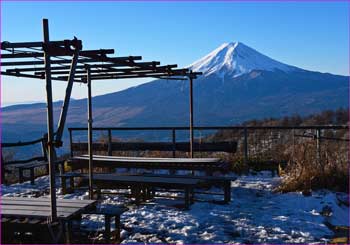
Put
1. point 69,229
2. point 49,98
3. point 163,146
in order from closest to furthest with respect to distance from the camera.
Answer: point 49,98 → point 69,229 → point 163,146

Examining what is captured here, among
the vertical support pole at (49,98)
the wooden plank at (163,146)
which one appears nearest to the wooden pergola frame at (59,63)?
the vertical support pole at (49,98)

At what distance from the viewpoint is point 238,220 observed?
5992 mm

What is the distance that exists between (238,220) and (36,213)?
2590mm

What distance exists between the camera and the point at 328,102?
127 m

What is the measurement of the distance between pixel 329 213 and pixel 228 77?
611ft

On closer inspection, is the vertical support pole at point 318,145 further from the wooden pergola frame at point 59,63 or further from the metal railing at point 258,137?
the wooden pergola frame at point 59,63

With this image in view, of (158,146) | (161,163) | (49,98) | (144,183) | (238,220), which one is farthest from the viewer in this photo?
(158,146)

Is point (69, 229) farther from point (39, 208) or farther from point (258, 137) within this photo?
point (258, 137)

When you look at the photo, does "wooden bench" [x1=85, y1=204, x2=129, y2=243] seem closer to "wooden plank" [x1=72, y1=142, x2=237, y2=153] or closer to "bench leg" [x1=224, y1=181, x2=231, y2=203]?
"bench leg" [x1=224, y1=181, x2=231, y2=203]

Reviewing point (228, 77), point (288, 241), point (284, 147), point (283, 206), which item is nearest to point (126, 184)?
point (283, 206)

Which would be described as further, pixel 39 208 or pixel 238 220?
pixel 238 220

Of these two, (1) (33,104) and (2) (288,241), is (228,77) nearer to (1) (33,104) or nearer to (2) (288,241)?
(1) (33,104)

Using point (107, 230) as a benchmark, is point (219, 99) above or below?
above

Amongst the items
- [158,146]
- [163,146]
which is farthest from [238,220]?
[158,146]
